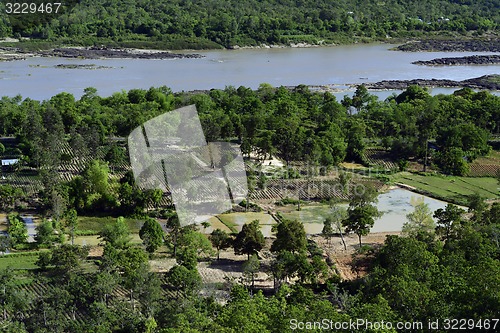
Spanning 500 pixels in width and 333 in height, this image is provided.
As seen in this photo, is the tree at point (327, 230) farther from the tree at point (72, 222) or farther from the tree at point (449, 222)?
the tree at point (72, 222)

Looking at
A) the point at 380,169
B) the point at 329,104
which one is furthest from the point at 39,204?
the point at 329,104

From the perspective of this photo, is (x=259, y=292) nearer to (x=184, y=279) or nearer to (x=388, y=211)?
(x=184, y=279)

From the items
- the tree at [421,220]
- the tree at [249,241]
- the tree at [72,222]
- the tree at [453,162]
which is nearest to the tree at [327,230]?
the tree at [421,220]

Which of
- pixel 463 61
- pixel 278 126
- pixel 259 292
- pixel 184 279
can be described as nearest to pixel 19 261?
pixel 184 279

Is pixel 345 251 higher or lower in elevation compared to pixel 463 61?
higher

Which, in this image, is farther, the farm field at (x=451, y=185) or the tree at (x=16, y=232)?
the farm field at (x=451, y=185)

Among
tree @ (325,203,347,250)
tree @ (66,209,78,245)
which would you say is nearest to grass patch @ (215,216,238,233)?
tree @ (325,203,347,250)

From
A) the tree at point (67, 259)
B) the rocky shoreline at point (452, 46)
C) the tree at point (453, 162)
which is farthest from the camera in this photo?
the rocky shoreline at point (452, 46)
